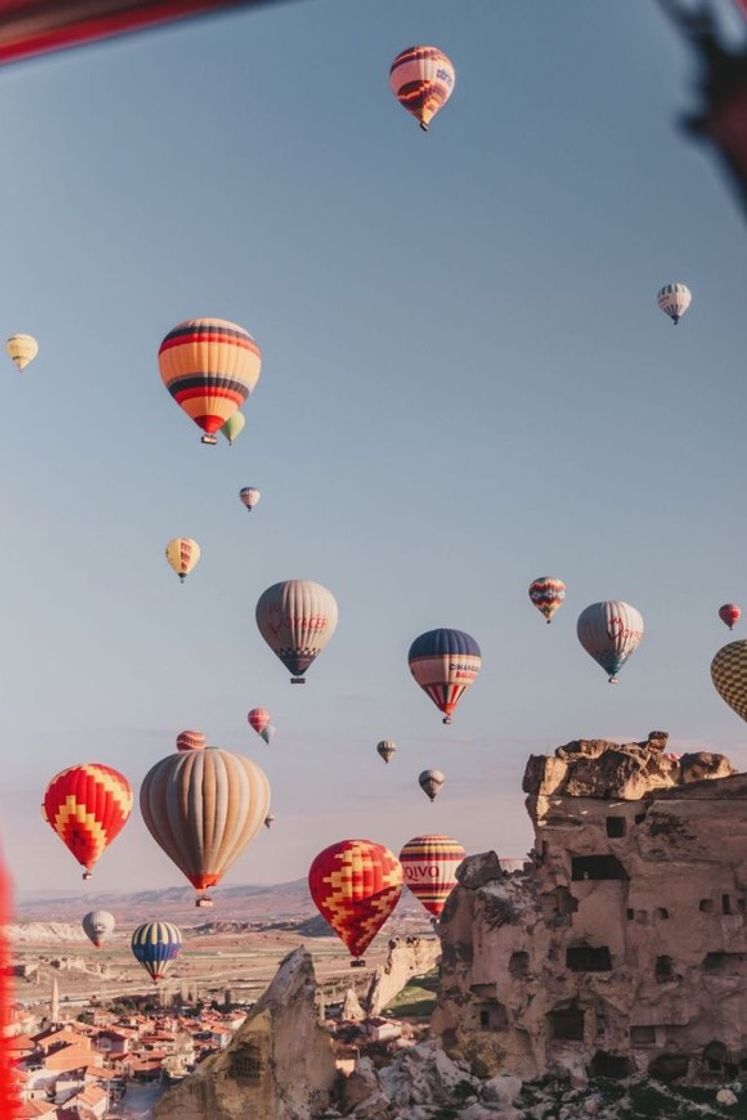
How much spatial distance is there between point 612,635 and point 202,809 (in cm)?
2104

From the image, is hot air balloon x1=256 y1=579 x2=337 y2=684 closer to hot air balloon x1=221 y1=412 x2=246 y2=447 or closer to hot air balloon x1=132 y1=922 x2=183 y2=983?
hot air balloon x1=221 y1=412 x2=246 y2=447

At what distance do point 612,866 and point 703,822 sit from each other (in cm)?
304

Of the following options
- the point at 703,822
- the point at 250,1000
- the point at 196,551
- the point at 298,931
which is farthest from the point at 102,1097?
the point at 298,931

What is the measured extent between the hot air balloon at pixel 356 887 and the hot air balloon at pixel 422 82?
74.4ft

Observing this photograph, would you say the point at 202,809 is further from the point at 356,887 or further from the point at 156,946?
the point at 156,946

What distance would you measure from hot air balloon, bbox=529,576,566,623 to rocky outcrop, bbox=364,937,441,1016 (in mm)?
18763

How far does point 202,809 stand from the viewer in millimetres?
31812

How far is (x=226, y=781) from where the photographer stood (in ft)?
105

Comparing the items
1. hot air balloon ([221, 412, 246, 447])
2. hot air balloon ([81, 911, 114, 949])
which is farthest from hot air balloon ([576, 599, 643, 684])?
hot air balloon ([81, 911, 114, 949])

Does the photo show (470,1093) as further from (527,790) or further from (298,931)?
(298,931)

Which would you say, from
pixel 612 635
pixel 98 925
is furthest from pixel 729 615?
pixel 98 925

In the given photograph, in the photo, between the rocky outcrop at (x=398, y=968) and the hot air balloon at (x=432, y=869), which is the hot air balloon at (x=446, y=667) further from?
the rocky outcrop at (x=398, y=968)

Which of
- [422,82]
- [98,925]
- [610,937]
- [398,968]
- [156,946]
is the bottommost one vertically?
[398,968]

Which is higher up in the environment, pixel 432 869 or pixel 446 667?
pixel 446 667
